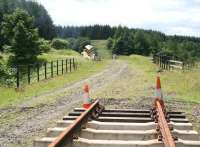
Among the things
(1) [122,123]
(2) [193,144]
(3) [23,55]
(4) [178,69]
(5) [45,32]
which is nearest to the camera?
(2) [193,144]

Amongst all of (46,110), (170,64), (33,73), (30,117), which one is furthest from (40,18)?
(30,117)

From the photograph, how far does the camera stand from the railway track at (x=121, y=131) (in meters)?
6.17

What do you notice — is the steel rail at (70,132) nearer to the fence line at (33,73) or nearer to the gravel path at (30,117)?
the gravel path at (30,117)

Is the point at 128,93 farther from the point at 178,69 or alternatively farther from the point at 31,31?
the point at 31,31

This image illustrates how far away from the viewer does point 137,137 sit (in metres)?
6.82

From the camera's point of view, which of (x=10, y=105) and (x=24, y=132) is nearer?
(x=24, y=132)

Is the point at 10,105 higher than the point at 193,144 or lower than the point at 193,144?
lower

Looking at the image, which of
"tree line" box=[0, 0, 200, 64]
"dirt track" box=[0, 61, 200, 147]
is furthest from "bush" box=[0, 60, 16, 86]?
"tree line" box=[0, 0, 200, 64]

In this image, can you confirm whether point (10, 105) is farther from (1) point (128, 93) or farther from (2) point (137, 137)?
(2) point (137, 137)

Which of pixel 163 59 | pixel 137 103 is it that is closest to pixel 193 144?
pixel 137 103

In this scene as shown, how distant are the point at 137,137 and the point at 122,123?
1069mm

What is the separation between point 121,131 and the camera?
700cm

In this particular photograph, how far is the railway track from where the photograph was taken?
20.2 feet

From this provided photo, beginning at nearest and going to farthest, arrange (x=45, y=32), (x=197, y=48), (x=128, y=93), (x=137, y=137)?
(x=137, y=137) < (x=128, y=93) < (x=45, y=32) < (x=197, y=48)
